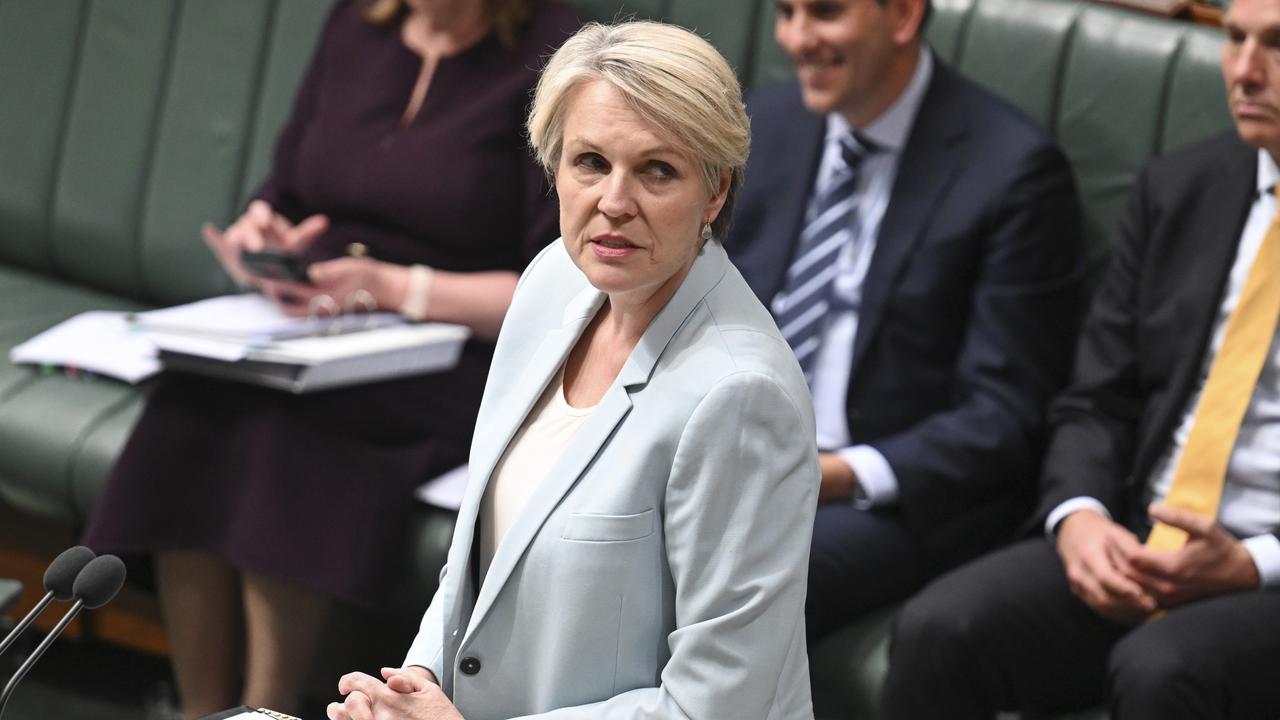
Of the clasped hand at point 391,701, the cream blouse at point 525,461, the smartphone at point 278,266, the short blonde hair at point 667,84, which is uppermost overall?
the short blonde hair at point 667,84

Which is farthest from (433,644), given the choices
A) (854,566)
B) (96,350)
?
(96,350)

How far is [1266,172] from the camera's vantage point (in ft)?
8.20

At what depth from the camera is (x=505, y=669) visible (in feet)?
5.41

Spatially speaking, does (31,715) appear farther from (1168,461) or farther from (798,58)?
(1168,461)

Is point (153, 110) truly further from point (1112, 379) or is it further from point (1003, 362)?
point (1112, 379)

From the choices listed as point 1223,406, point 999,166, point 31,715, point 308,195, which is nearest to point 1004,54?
point 999,166

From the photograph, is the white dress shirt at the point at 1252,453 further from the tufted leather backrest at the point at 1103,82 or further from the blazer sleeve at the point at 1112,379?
the tufted leather backrest at the point at 1103,82

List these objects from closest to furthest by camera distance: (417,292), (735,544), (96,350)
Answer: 1. (735,544)
2. (417,292)
3. (96,350)

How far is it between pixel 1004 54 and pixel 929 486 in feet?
2.82

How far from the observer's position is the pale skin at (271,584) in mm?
2766

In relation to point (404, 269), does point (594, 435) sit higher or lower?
higher

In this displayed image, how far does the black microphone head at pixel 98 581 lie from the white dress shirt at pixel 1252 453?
1.46 m

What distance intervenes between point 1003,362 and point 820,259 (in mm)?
349

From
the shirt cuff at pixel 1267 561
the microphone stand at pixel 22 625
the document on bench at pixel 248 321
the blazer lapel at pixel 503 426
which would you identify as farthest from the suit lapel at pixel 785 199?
the microphone stand at pixel 22 625
